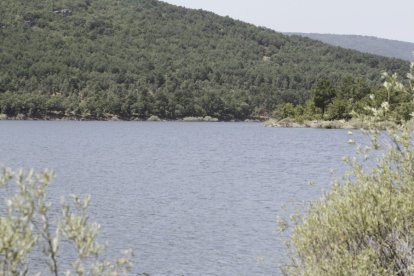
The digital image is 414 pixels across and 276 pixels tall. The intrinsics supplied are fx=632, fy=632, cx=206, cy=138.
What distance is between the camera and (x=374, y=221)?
16.2m

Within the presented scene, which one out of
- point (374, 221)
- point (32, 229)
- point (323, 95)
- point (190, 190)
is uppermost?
point (323, 95)

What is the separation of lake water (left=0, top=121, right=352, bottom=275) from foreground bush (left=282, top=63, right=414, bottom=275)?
4370mm

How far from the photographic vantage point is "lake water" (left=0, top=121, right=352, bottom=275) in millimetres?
35000

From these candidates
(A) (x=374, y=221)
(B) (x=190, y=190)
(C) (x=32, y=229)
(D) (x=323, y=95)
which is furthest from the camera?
(D) (x=323, y=95)

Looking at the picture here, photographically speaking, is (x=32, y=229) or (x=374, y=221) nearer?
(x=32, y=229)

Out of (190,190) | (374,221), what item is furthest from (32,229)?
(190,190)

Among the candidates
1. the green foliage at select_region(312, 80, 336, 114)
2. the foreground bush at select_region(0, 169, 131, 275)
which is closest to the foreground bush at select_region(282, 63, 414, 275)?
the foreground bush at select_region(0, 169, 131, 275)

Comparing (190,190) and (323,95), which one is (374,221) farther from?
(323,95)

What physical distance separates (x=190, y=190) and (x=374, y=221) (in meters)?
46.6

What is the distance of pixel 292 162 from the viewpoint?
9038 cm

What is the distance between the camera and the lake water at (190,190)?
3500cm

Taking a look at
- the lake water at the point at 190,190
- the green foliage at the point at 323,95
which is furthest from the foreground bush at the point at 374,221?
the green foliage at the point at 323,95

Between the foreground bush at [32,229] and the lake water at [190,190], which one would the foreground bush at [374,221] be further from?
the foreground bush at [32,229]

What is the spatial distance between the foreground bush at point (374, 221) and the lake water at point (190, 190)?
437cm
